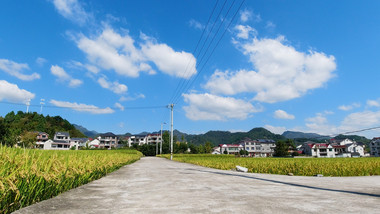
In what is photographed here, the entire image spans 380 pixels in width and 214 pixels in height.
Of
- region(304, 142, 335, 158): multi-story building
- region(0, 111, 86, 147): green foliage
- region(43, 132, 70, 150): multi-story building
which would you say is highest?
region(0, 111, 86, 147): green foliage

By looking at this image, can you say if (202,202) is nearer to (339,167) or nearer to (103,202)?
(103,202)

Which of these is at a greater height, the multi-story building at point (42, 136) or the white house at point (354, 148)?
the multi-story building at point (42, 136)

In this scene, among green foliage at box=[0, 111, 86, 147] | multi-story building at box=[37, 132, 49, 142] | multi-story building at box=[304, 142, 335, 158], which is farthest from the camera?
multi-story building at box=[304, 142, 335, 158]

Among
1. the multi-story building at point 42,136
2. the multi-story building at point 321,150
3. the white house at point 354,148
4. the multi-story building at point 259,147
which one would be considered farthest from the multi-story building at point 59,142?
the white house at point 354,148

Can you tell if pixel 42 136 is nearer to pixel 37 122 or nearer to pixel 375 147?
pixel 37 122

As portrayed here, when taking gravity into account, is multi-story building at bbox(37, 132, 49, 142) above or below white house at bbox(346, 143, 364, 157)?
above

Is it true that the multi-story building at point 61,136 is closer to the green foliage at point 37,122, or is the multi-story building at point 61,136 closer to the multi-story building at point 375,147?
the green foliage at point 37,122

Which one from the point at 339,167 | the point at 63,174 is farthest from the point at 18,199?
the point at 339,167

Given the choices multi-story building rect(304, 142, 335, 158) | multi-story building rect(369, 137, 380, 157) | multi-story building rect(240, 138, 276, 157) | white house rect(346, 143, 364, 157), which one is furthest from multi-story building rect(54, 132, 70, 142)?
multi-story building rect(369, 137, 380, 157)

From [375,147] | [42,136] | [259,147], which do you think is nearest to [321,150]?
[375,147]

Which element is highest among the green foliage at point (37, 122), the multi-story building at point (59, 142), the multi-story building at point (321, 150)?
the green foliage at point (37, 122)

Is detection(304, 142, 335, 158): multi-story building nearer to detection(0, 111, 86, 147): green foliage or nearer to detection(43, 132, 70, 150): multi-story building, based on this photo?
detection(43, 132, 70, 150): multi-story building

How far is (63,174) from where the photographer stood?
13.8ft

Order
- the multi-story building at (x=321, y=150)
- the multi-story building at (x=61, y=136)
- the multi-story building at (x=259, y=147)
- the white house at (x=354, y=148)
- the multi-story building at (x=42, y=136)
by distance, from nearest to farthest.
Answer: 1. the multi-story building at (x=42, y=136)
2. the multi-story building at (x=61, y=136)
3. the multi-story building at (x=321, y=150)
4. the white house at (x=354, y=148)
5. the multi-story building at (x=259, y=147)
